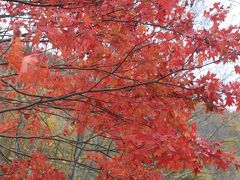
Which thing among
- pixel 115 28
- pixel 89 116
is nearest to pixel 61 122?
pixel 89 116

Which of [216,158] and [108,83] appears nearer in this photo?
[216,158]

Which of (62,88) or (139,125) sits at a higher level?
(62,88)

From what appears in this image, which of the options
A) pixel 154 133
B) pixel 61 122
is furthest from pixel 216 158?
pixel 61 122

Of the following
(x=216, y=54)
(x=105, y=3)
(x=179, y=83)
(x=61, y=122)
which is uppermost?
(x=61, y=122)

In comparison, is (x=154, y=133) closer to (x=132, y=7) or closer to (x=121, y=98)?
(x=121, y=98)

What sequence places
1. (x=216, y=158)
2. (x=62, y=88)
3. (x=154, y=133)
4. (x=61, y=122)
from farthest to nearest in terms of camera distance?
(x=61, y=122) → (x=62, y=88) → (x=216, y=158) → (x=154, y=133)

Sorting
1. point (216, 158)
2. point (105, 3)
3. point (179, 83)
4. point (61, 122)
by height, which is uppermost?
point (61, 122)

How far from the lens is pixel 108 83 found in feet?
12.6

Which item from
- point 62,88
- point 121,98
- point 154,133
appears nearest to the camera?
point 154,133

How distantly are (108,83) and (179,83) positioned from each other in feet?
2.44

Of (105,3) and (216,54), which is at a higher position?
(105,3)

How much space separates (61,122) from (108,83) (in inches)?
334

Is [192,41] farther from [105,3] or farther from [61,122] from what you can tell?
[61,122]

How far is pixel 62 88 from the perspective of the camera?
13.1 feet
